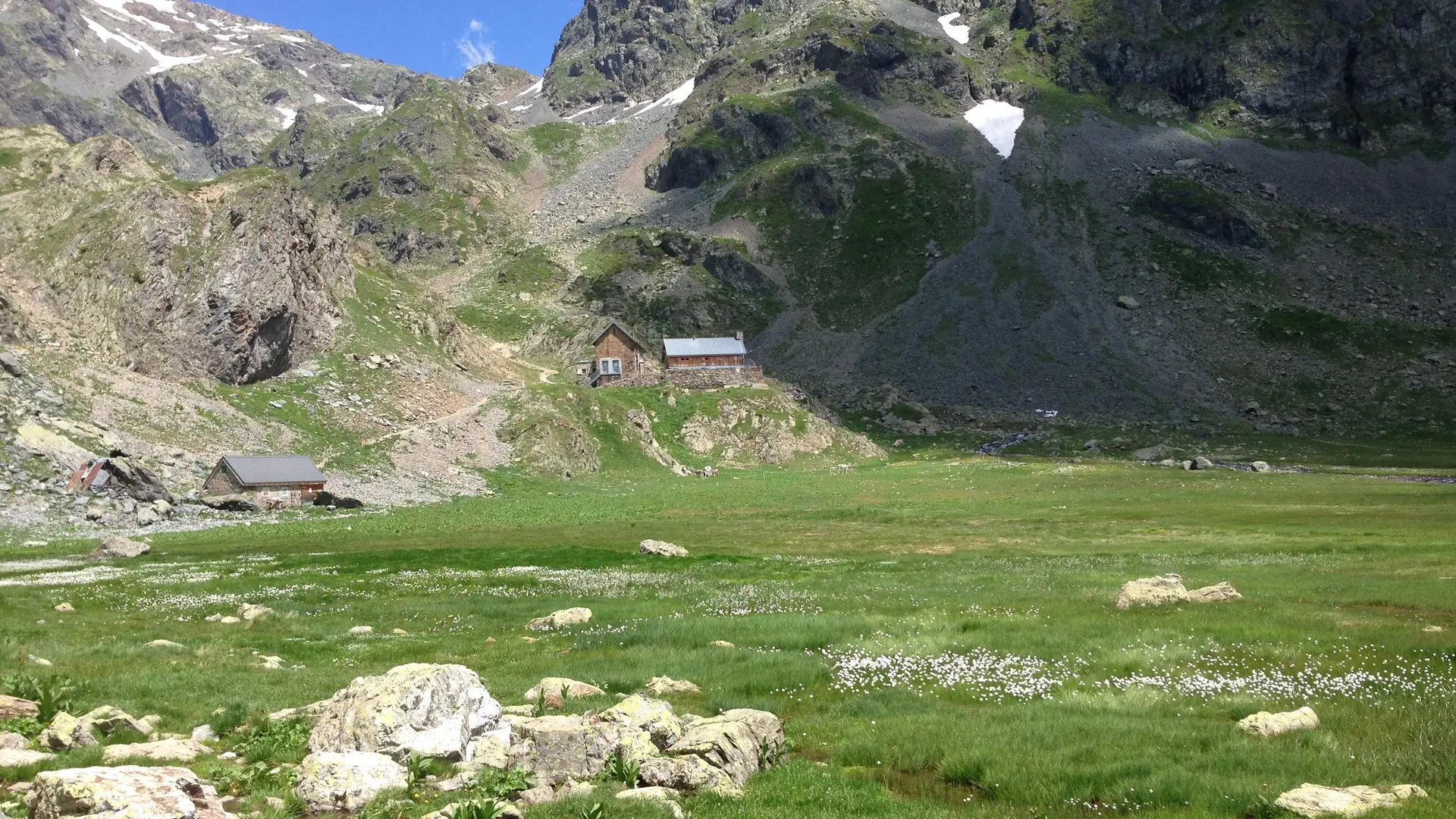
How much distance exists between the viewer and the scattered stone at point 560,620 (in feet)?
91.1

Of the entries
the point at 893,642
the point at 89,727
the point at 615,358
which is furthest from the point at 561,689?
the point at 615,358

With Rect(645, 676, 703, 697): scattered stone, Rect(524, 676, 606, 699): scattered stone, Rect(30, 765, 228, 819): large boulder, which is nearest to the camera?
Rect(30, 765, 228, 819): large boulder

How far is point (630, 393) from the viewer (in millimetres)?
117625

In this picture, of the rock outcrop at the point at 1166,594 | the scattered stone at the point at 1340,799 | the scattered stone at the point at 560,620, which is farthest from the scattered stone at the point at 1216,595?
the scattered stone at the point at 560,620

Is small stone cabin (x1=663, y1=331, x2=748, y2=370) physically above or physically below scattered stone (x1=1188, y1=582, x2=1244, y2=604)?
above

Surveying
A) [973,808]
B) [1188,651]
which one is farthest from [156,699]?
[1188,651]

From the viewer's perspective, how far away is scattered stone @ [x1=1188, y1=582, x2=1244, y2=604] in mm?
29431

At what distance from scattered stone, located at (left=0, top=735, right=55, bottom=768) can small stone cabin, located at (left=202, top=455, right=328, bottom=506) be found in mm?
60736

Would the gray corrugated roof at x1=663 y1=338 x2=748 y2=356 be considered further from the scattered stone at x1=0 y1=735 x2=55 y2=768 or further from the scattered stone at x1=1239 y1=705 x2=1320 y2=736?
the scattered stone at x1=0 y1=735 x2=55 y2=768

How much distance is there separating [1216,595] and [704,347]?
108525 millimetres

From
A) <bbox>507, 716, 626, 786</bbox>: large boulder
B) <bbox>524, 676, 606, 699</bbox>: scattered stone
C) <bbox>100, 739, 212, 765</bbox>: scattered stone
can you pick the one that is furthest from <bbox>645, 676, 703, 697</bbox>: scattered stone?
<bbox>100, 739, 212, 765</bbox>: scattered stone

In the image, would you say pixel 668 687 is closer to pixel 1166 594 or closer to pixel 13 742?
pixel 13 742

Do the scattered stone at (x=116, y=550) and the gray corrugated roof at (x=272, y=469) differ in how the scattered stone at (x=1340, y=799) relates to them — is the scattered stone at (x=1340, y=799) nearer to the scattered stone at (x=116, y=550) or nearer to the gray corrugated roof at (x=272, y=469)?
the scattered stone at (x=116, y=550)

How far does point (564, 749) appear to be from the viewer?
1365 cm
